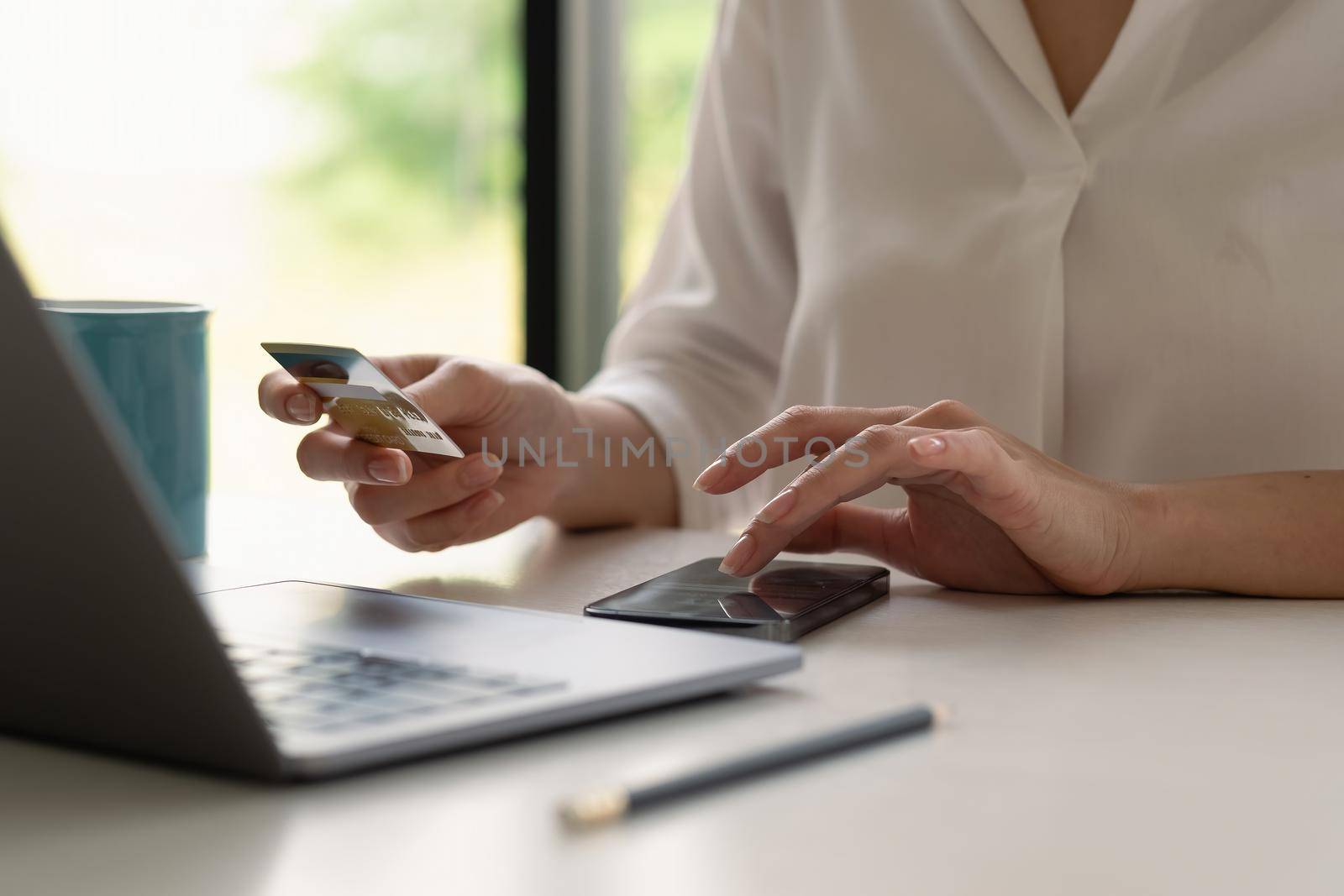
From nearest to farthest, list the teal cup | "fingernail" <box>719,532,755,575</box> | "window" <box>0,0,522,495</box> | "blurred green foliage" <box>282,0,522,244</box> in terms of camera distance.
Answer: "fingernail" <box>719,532,755,575</box> < the teal cup < "window" <box>0,0,522,495</box> < "blurred green foliage" <box>282,0,522,244</box>

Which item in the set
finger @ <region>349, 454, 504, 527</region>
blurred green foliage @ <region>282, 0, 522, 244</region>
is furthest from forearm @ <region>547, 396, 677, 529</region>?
blurred green foliage @ <region>282, 0, 522, 244</region>

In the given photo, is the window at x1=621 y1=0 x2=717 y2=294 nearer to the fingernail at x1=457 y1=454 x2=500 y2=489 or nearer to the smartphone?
the fingernail at x1=457 y1=454 x2=500 y2=489

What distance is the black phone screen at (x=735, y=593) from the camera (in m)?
0.69

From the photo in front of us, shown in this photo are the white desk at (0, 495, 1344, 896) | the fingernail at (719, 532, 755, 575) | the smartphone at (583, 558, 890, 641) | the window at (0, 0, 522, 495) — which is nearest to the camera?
the white desk at (0, 495, 1344, 896)

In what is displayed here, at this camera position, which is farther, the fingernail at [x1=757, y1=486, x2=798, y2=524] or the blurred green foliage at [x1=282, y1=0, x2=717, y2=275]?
the blurred green foliage at [x1=282, y1=0, x2=717, y2=275]

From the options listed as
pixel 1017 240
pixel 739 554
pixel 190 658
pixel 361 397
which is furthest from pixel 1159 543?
pixel 190 658

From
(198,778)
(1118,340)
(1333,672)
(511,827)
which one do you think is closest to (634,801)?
(511,827)

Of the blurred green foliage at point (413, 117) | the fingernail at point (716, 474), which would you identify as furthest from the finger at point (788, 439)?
the blurred green foliage at point (413, 117)

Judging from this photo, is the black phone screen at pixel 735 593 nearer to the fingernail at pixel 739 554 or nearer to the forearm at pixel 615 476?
the fingernail at pixel 739 554

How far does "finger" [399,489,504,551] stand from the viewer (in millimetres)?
955

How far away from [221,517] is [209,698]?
80 cm

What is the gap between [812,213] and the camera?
1.27 metres

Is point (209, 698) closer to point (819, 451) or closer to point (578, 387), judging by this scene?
point (819, 451)

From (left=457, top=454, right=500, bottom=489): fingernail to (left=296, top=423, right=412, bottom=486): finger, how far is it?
1.5 inches
